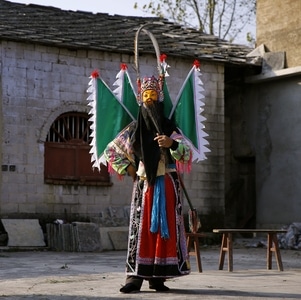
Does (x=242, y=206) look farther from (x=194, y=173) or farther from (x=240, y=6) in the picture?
(x=240, y=6)

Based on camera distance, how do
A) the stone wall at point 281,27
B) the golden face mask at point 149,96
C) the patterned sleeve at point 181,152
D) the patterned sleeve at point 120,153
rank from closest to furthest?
the patterned sleeve at point 181,152 < the golden face mask at point 149,96 < the patterned sleeve at point 120,153 < the stone wall at point 281,27

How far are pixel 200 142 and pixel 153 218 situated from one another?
3.25 feet

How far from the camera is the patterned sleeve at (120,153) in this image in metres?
8.47

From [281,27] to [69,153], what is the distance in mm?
5884

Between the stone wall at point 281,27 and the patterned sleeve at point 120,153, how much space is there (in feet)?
38.9

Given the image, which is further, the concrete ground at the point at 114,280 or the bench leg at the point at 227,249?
the bench leg at the point at 227,249

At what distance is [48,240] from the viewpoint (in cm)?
1695

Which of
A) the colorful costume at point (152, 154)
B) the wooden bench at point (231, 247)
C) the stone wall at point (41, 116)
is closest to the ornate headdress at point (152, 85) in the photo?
the colorful costume at point (152, 154)

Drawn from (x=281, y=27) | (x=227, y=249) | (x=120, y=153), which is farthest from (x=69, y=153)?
(x=120, y=153)

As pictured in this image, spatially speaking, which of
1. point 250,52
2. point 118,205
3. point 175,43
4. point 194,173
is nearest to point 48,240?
point 118,205

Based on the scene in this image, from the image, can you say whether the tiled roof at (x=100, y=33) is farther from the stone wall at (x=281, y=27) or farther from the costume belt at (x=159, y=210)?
the costume belt at (x=159, y=210)

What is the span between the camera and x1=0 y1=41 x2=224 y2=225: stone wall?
687 inches

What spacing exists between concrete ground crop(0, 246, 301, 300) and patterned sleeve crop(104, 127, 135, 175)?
1.18 metres

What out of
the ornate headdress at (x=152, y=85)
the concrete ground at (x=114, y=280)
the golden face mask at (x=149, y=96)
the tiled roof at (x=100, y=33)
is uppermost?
the tiled roof at (x=100, y=33)
